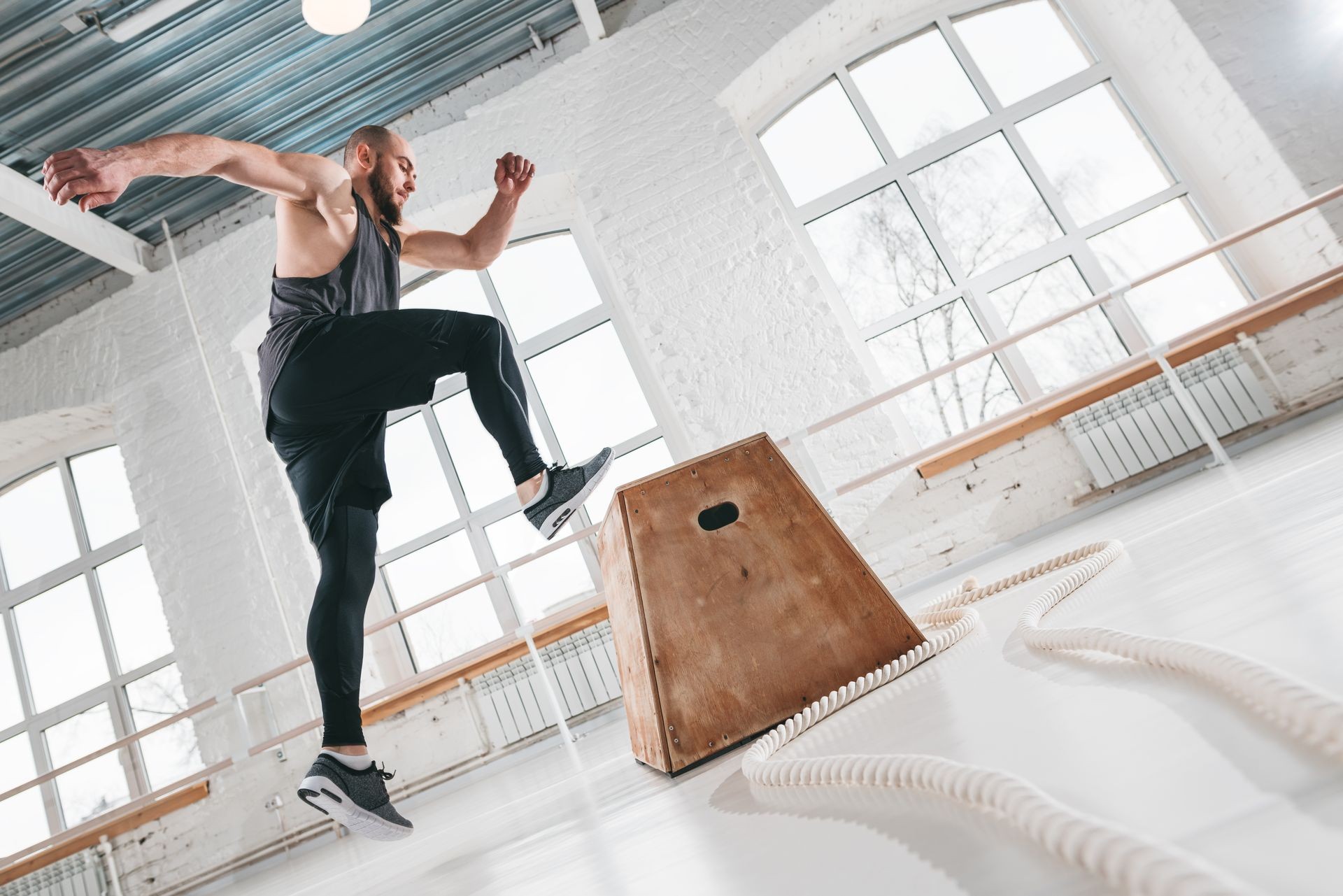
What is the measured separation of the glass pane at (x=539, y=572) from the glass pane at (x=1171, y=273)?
382cm

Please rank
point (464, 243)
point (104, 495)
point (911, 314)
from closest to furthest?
point (464, 243)
point (911, 314)
point (104, 495)

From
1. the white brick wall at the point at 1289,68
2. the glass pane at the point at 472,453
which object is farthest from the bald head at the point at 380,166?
the white brick wall at the point at 1289,68

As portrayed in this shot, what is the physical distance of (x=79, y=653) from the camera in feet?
18.7

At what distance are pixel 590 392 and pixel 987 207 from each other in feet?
9.46

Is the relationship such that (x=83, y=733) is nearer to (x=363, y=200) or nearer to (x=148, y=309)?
(x=148, y=309)

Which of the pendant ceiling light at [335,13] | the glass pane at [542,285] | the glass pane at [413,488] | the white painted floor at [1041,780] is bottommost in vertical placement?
the white painted floor at [1041,780]

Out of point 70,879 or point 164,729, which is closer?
point 70,879

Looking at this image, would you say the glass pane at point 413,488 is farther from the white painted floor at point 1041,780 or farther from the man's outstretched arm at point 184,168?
the man's outstretched arm at point 184,168

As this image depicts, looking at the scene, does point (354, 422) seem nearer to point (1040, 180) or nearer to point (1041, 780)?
point (1041, 780)

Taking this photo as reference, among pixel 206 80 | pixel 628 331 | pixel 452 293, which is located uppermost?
pixel 206 80

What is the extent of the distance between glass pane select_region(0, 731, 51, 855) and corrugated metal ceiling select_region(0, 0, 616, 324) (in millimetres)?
3175

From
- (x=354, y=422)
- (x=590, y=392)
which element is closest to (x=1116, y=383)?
(x=590, y=392)

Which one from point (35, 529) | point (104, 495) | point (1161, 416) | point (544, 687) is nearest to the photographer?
point (1161, 416)

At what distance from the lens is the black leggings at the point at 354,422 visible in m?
1.50
